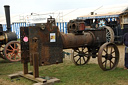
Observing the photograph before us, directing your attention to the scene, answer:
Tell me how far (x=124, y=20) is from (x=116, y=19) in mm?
520

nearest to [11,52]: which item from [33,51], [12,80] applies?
[12,80]

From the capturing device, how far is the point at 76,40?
196 inches

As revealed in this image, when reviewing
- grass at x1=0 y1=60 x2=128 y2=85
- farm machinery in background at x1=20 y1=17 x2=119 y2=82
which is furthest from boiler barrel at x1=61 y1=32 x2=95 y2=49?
grass at x1=0 y1=60 x2=128 y2=85

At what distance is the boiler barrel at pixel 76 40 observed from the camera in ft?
15.7

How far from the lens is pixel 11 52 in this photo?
7184 millimetres

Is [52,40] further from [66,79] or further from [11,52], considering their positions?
[11,52]

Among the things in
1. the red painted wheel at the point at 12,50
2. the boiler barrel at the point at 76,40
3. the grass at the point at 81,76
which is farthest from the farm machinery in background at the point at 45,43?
the red painted wheel at the point at 12,50

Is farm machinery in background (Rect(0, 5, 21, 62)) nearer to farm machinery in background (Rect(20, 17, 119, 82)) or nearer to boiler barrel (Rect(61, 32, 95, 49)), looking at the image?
farm machinery in background (Rect(20, 17, 119, 82))

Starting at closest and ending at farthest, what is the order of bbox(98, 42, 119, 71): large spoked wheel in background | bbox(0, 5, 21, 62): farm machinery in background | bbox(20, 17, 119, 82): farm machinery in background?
bbox(20, 17, 119, 82): farm machinery in background < bbox(98, 42, 119, 71): large spoked wheel in background < bbox(0, 5, 21, 62): farm machinery in background

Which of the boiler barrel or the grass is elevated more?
the boiler barrel

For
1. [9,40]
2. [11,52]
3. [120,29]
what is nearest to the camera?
[11,52]

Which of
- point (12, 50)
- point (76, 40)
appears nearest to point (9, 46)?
point (12, 50)

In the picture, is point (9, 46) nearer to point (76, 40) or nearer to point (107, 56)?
point (76, 40)

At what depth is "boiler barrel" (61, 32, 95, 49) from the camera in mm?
4799
